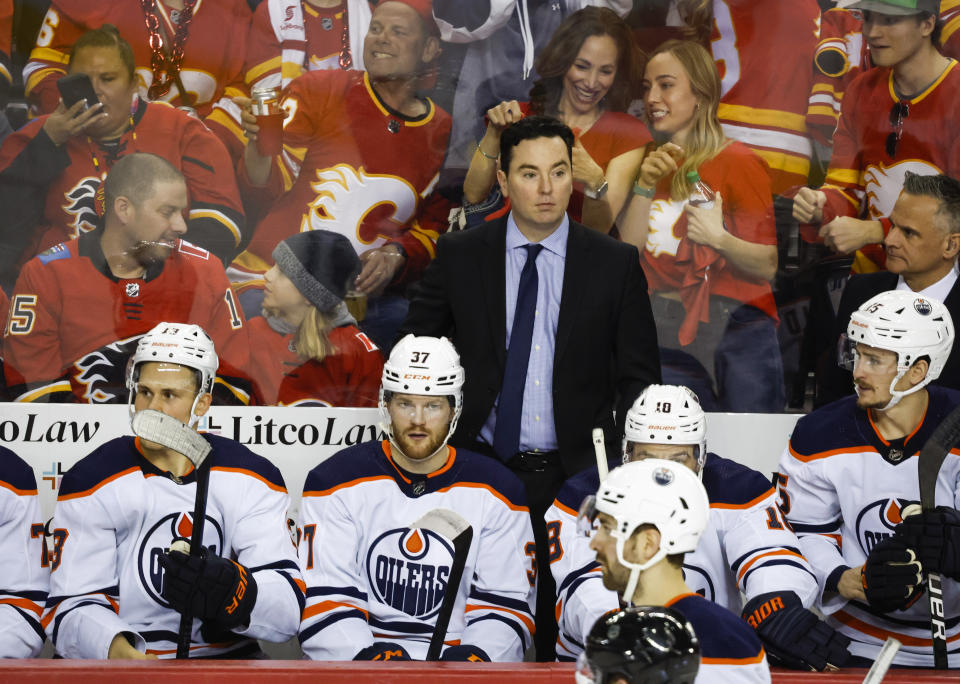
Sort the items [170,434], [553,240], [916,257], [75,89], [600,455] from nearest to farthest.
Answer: [600,455] < [170,434] < [553,240] < [916,257] < [75,89]

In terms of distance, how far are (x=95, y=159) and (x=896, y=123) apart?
3.09 metres

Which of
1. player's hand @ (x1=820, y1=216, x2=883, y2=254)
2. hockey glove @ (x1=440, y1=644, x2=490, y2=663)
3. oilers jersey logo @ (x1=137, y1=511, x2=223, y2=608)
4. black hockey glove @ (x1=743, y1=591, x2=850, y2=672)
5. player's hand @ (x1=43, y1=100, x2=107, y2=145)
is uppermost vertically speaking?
player's hand @ (x1=43, y1=100, x2=107, y2=145)

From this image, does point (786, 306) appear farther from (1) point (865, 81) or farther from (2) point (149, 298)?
(2) point (149, 298)

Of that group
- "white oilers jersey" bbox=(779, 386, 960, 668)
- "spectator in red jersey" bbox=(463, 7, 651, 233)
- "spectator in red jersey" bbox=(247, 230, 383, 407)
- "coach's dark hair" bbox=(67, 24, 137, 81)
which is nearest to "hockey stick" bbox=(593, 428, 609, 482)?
"white oilers jersey" bbox=(779, 386, 960, 668)

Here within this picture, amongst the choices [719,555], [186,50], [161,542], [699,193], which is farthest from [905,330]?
[186,50]

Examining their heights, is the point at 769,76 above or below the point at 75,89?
above

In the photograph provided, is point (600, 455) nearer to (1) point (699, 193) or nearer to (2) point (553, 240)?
(2) point (553, 240)

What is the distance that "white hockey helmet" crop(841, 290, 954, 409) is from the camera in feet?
11.4

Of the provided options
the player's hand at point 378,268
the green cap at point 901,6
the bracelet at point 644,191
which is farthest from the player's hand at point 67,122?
the green cap at point 901,6

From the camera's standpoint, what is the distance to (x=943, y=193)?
14.5ft

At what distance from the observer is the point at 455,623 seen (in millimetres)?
3340

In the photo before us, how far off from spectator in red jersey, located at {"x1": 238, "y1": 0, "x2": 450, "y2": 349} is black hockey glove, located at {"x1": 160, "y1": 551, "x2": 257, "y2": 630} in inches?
63.0

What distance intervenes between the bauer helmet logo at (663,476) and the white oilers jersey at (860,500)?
1.38 metres

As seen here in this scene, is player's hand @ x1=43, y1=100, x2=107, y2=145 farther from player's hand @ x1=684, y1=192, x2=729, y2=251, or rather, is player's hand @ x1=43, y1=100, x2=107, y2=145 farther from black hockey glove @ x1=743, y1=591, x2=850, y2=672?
black hockey glove @ x1=743, y1=591, x2=850, y2=672
